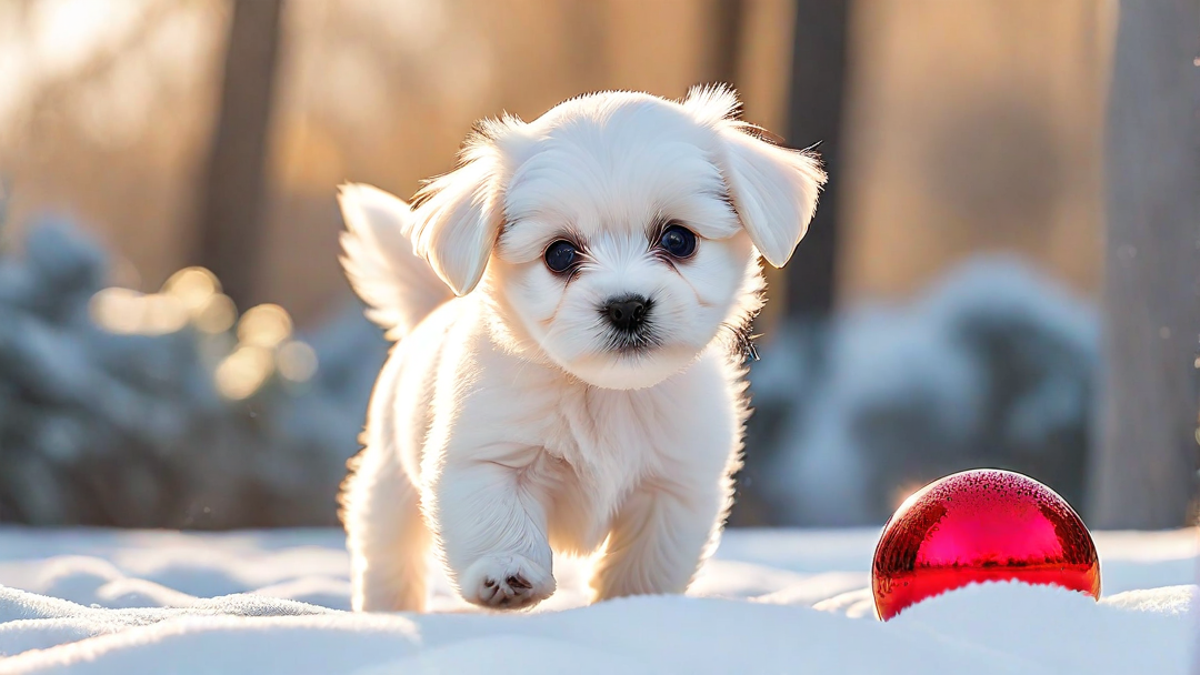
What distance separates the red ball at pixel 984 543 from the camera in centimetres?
174

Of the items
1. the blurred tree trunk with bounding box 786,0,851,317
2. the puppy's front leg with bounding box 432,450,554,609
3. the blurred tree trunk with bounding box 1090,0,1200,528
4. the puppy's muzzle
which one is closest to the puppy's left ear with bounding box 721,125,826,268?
the puppy's muzzle

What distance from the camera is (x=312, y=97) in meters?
5.96

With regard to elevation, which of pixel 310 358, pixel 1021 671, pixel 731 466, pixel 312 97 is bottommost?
pixel 1021 671

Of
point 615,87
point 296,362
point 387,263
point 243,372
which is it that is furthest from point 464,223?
point 615,87

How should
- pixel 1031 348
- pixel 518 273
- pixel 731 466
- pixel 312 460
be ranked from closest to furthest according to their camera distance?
1. pixel 518 273
2. pixel 731 466
3. pixel 312 460
4. pixel 1031 348

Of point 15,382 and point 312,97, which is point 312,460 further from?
point 312,97

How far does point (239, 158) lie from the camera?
575 cm

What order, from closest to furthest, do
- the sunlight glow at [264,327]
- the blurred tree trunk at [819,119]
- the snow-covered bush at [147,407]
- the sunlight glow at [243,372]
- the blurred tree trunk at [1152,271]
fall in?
the blurred tree trunk at [1152,271], the snow-covered bush at [147,407], the sunlight glow at [243,372], the sunlight glow at [264,327], the blurred tree trunk at [819,119]

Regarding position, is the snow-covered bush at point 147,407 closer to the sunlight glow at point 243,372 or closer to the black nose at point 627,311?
the sunlight glow at point 243,372

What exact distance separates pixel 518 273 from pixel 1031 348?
464cm

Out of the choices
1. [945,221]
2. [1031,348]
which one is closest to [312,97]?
[945,221]

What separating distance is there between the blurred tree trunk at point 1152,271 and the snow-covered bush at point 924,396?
1.74 m

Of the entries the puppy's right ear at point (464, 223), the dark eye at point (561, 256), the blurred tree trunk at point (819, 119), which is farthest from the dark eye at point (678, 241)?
the blurred tree trunk at point (819, 119)

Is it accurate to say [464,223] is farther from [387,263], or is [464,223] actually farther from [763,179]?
[387,263]
